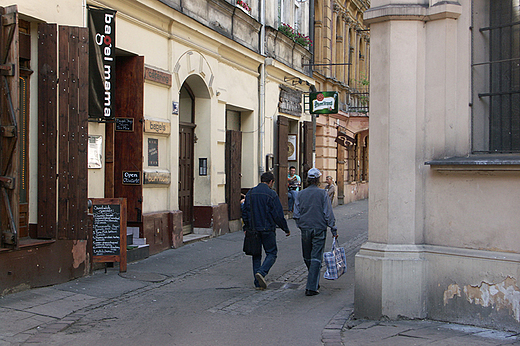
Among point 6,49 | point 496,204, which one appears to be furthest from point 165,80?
point 496,204

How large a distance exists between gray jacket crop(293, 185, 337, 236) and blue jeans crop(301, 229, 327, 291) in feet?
0.30

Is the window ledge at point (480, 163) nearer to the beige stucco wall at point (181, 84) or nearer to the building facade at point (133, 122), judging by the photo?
the building facade at point (133, 122)

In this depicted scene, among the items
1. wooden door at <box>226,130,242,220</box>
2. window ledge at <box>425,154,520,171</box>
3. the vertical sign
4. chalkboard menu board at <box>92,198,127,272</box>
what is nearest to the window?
window ledge at <box>425,154,520,171</box>

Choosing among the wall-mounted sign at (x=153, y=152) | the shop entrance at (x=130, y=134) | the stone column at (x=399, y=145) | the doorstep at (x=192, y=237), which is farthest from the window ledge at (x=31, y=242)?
the doorstep at (x=192, y=237)

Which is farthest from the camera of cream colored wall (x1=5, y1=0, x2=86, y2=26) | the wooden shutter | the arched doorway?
the arched doorway

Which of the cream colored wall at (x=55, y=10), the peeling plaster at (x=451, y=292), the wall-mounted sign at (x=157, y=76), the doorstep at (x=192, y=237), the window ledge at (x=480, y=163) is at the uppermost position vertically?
the cream colored wall at (x=55, y=10)

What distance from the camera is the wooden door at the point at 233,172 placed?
14.8 m

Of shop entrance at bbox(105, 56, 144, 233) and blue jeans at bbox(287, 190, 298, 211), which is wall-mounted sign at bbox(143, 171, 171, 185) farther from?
blue jeans at bbox(287, 190, 298, 211)

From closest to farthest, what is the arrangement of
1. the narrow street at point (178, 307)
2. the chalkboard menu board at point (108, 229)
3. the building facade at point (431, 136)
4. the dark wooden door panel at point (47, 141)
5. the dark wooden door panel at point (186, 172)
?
the narrow street at point (178, 307) < the building facade at point (431, 136) < the dark wooden door panel at point (47, 141) < the chalkboard menu board at point (108, 229) < the dark wooden door panel at point (186, 172)

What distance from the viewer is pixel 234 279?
30.5 ft

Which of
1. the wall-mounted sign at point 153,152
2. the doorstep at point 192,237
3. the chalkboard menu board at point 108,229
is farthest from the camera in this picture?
the doorstep at point 192,237

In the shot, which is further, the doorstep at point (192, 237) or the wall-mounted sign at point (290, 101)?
the wall-mounted sign at point (290, 101)

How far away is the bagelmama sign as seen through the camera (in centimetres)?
1994

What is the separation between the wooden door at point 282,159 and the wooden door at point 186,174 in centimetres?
482
